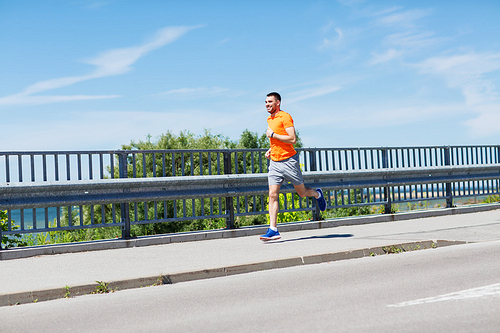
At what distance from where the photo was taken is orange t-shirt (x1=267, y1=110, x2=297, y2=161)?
877 centimetres

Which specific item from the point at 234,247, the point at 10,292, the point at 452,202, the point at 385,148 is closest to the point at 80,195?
the point at 234,247

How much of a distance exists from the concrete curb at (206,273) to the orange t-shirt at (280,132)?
6.71 ft

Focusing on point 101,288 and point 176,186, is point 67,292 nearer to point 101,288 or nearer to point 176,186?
point 101,288

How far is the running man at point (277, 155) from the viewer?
875 centimetres

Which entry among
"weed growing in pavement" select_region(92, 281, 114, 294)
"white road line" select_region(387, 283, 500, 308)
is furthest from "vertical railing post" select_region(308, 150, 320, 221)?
"weed growing in pavement" select_region(92, 281, 114, 294)

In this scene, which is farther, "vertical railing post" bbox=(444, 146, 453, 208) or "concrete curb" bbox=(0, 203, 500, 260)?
"vertical railing post" bbox=(444, 146, 453, 208)

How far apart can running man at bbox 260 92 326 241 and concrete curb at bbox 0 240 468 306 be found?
5.00ft

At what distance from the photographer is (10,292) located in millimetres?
5469

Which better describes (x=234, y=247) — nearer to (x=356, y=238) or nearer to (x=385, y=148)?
(x=356, y=238)

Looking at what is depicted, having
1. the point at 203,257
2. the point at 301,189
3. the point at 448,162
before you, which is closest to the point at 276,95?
the point at 301,189

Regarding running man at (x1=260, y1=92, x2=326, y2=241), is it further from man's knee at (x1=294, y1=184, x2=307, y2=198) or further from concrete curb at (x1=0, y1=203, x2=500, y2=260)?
concrete curb at (x1=0, y1=203, x2=500, y2=260)

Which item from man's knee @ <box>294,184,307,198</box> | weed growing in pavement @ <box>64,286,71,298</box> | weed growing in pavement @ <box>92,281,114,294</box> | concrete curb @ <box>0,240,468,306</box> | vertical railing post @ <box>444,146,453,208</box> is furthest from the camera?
vertical railing post @ <box>444,146,453,208</box>

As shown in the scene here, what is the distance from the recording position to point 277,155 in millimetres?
8938

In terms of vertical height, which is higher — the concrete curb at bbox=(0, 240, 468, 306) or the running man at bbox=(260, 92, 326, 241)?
the running man at bbox=(260, 92, 326, 241)
